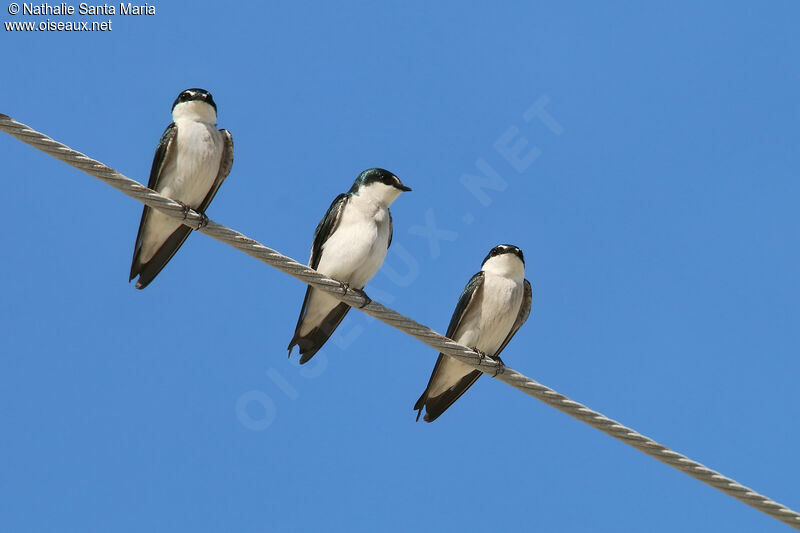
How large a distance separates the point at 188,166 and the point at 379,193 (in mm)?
1453

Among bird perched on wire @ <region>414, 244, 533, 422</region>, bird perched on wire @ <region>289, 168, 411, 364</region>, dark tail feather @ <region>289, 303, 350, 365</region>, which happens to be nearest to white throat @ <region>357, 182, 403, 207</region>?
bird perched on wire @ <region>289, 168, 411, 364</region>

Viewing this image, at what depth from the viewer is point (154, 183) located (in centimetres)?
834

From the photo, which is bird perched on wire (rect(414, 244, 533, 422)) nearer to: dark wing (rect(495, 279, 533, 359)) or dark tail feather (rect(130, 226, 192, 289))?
dark wing (rect(495, 279, 533, 359))

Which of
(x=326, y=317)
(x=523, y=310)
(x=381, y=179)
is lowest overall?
(x=326, y=317)

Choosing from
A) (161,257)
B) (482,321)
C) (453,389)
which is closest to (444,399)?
(453,389)

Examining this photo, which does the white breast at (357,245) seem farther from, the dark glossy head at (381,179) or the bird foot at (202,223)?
the bird foot at (202,223)

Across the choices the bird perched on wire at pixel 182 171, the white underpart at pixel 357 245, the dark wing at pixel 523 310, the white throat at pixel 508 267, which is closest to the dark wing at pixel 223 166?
the bird perched on wire at pixel 182 171

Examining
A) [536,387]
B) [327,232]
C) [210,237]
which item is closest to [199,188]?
[327,232]

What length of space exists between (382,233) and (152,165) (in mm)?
1822

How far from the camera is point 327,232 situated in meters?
8.45

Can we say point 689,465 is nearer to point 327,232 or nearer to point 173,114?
point 327,232

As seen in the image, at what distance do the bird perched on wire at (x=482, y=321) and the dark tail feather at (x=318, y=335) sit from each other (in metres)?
0.85

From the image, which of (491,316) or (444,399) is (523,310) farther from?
(444,399)

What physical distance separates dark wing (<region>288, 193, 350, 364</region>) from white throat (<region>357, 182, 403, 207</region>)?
5.7 inches
